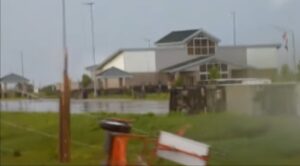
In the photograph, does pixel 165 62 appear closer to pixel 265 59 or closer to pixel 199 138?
pixel 265 59

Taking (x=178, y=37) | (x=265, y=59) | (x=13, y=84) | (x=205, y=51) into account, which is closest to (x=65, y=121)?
(x=13, y=84)

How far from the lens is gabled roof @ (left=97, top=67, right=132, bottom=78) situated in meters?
65.2

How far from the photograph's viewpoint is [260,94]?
2195cm

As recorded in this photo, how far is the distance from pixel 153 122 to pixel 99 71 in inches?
1900

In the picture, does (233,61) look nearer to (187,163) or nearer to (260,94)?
(260,94)

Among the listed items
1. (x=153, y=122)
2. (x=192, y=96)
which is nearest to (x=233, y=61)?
(x=192, y=96)

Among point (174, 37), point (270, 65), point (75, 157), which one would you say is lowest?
point (75, 157)

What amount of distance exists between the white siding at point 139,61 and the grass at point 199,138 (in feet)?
162

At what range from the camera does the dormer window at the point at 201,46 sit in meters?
65.9

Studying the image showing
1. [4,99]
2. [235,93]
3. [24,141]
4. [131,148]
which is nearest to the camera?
[131,148]

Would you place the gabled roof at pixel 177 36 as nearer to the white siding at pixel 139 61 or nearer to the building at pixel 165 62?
the building at pixel 165 62

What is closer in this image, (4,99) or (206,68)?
(4,99)

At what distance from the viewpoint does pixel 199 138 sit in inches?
621

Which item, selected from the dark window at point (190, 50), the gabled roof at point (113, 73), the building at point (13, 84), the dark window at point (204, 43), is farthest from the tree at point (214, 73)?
the building at point (13, 84)
